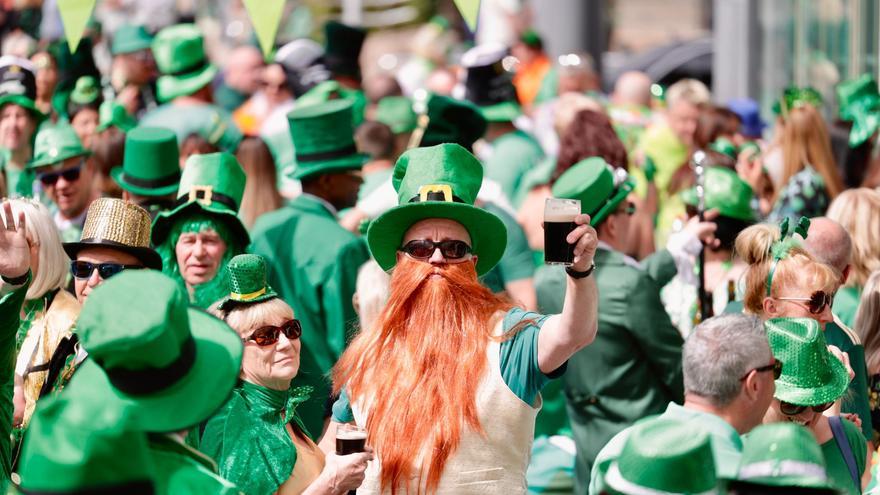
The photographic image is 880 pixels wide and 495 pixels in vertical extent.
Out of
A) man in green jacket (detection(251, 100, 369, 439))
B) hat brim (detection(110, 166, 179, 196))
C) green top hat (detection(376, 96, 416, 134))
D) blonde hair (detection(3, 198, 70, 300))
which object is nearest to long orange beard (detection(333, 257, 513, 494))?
blonde hair (detection(3, 198, 70, 300))

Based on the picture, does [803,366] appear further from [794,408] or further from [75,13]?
[75,13]

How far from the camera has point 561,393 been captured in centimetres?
720

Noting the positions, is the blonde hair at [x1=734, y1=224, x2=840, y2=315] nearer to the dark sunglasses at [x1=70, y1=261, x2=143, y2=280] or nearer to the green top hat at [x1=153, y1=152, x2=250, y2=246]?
the green top hat at [x1=153, y1=152, x2=250, y2=246]

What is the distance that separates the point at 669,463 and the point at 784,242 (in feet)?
7.01

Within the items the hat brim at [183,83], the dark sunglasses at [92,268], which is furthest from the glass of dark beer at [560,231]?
the hat brim at [183,83]

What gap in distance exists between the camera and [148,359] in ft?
11.3

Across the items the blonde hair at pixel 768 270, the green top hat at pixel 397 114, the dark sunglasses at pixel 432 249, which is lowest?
the green top hat at pixel 397 114

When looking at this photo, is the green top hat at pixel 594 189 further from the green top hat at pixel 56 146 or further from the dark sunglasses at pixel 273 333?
the green top hat at pixel 56 146

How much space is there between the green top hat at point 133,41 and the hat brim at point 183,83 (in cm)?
98

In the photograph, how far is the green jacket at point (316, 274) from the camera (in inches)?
267

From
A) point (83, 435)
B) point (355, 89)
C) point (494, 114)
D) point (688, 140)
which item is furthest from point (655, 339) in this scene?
point (355, 89)

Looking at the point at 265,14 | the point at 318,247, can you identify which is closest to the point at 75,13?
the point at 265,14

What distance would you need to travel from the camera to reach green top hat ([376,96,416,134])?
10555 millimetres

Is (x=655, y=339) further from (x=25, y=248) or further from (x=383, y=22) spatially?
(x=383, y=22)
